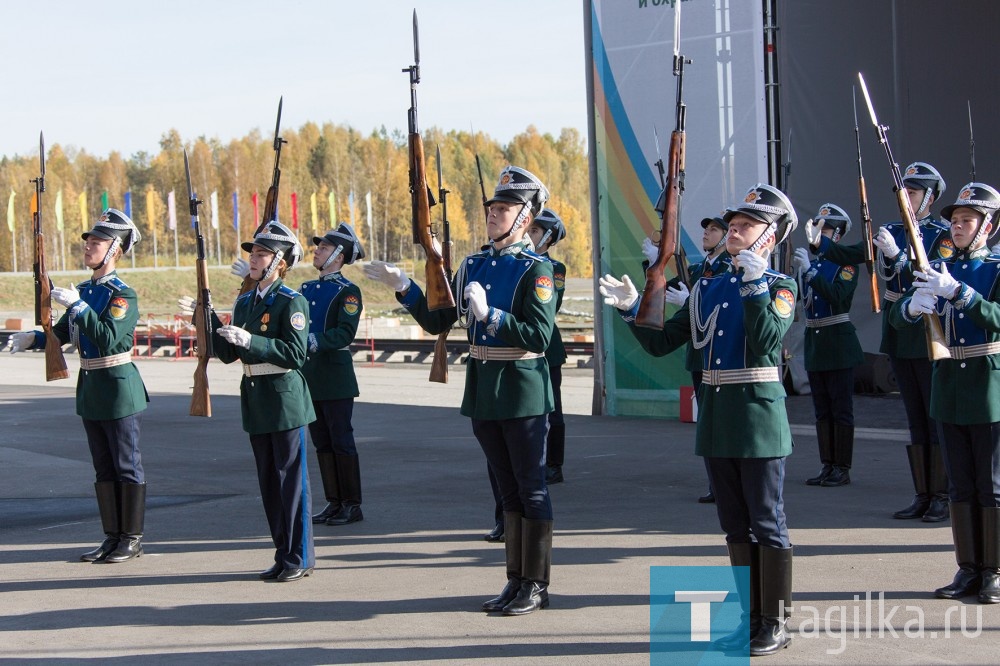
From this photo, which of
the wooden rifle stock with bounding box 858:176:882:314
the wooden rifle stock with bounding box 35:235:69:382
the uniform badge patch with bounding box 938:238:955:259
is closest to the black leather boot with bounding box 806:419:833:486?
the wooden rifle stock with bounding box 858:176:882:314

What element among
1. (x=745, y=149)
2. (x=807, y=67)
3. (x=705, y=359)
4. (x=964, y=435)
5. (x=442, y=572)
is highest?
(x=807, y=67)

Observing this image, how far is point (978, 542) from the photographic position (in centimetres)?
583

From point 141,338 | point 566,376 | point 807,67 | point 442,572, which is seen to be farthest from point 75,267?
point 442,572

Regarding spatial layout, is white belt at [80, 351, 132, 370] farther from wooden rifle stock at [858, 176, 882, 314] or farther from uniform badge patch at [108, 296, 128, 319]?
wooden rifle stock at [858, 176, 882, 314]

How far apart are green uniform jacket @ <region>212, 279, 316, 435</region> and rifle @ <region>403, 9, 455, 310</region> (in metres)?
0.74

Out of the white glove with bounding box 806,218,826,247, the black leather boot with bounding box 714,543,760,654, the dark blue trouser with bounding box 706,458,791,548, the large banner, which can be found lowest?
the black leather boot with bounding box 714,543,760,654

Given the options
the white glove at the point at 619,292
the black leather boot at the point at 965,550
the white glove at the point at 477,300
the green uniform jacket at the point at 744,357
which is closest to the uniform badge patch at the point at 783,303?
the green uniform jacket at the point at 744,357

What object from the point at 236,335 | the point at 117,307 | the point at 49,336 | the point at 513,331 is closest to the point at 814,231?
the point at 513,331

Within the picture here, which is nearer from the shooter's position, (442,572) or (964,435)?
(964,435)

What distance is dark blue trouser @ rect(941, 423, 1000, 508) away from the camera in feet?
19.1

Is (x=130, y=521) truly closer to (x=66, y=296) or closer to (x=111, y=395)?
(x=111, y=395)

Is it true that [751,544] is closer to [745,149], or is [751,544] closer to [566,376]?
[745,149]

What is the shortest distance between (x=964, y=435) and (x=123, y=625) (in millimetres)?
4045

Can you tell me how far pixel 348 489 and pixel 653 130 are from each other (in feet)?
21.4
